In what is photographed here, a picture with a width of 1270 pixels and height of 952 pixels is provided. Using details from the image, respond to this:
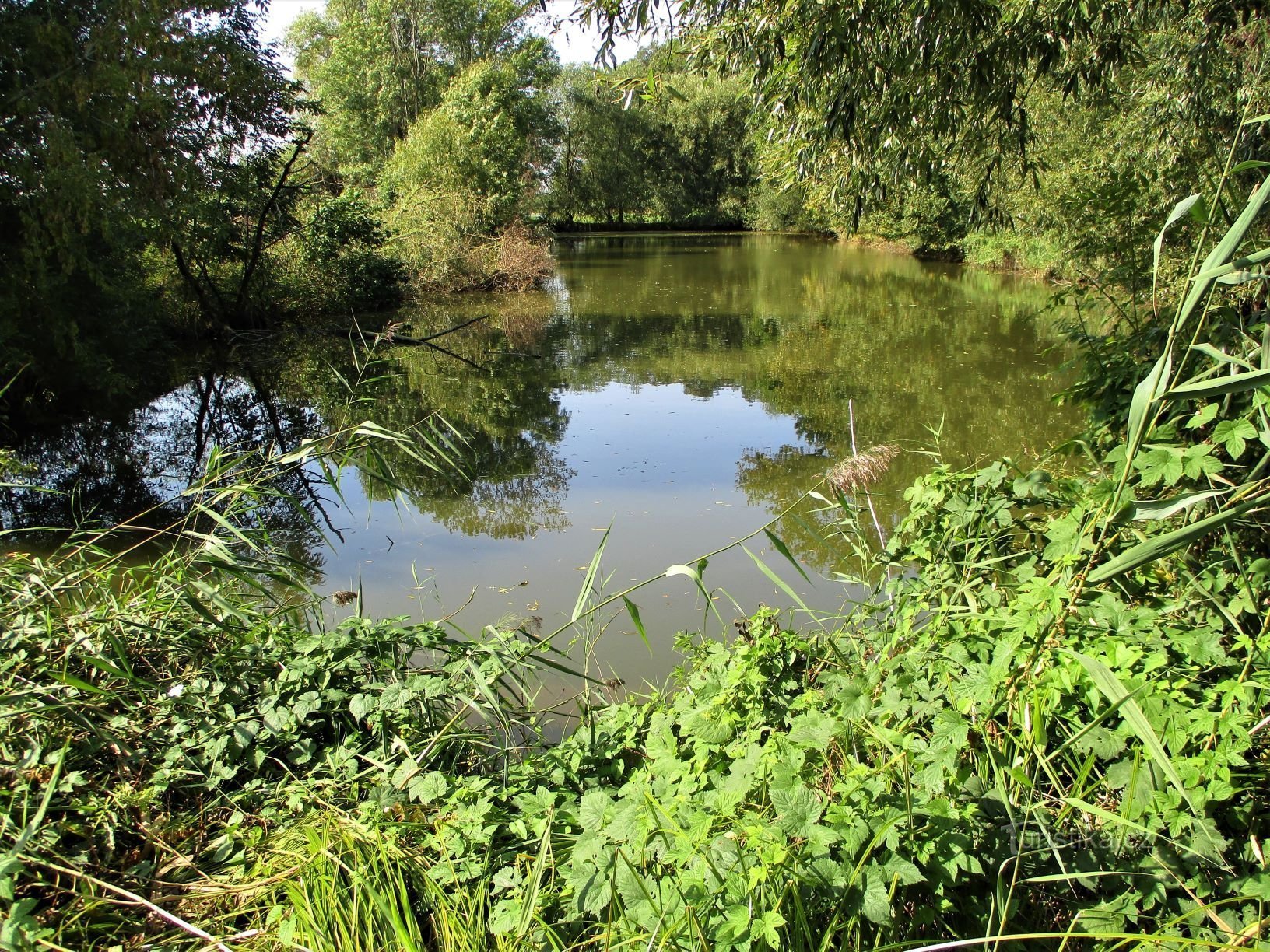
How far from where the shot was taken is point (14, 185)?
7.44 meters

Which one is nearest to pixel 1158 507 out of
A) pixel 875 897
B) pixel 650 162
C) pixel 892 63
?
pixel 875 897

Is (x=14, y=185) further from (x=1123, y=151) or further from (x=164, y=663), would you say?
(x=1123, y=151)

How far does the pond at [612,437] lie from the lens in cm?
457

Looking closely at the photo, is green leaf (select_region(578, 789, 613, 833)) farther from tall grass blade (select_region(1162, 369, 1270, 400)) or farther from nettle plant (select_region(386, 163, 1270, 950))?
tall grass blade (select_region(1162, 369, 1270, 400))

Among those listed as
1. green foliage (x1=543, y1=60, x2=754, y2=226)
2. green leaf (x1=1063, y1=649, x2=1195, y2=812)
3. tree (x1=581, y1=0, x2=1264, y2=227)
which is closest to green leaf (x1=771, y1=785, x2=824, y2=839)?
green leaf (x1=1063, y1=649, x2=1195, y2=812)

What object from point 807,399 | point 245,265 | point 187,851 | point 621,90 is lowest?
point 807,399

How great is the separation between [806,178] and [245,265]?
1147 cm

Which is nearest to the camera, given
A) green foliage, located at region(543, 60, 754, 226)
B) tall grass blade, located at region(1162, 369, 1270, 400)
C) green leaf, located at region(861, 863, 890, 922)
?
tall grass blade, located at region(1162, 369, 1270, 400)

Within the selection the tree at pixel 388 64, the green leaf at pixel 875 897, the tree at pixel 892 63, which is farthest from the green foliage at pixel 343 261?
the green leaf at pixel 875 897

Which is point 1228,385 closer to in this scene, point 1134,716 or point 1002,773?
point 1134,716

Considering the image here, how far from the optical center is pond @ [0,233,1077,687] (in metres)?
4.57

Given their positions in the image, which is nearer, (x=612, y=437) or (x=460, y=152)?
(x=612, y=437)

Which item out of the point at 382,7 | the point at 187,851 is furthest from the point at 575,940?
the point at 382,7

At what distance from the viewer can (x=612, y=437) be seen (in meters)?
8.08
